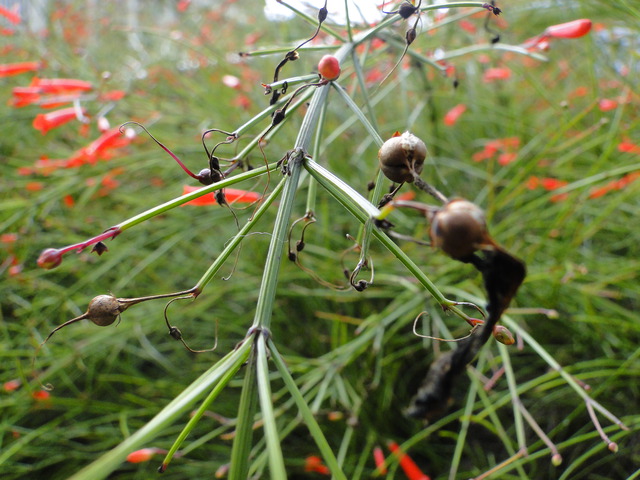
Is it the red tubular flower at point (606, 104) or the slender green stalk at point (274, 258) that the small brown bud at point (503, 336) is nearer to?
the slender green stalk at point (274, 258)

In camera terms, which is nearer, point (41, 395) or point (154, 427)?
point (154, 427)

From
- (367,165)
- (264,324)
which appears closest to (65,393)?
(367,165)

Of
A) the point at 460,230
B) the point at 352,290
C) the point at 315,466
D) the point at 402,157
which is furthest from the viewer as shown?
the point at 352,290

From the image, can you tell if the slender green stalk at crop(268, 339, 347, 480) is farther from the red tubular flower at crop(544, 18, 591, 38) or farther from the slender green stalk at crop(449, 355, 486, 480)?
the red tubular flower at crop(544, 18, 591, 38)

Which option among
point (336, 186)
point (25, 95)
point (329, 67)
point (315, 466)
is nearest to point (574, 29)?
point (329, 67)

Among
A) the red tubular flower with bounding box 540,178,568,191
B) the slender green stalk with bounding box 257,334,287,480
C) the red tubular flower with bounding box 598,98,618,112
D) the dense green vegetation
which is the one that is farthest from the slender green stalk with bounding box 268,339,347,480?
the red tubular flower with bounding box 598,98,618,112

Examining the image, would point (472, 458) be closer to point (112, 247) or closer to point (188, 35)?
point (112, 247)

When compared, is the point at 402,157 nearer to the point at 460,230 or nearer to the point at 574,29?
the point at 460,230
